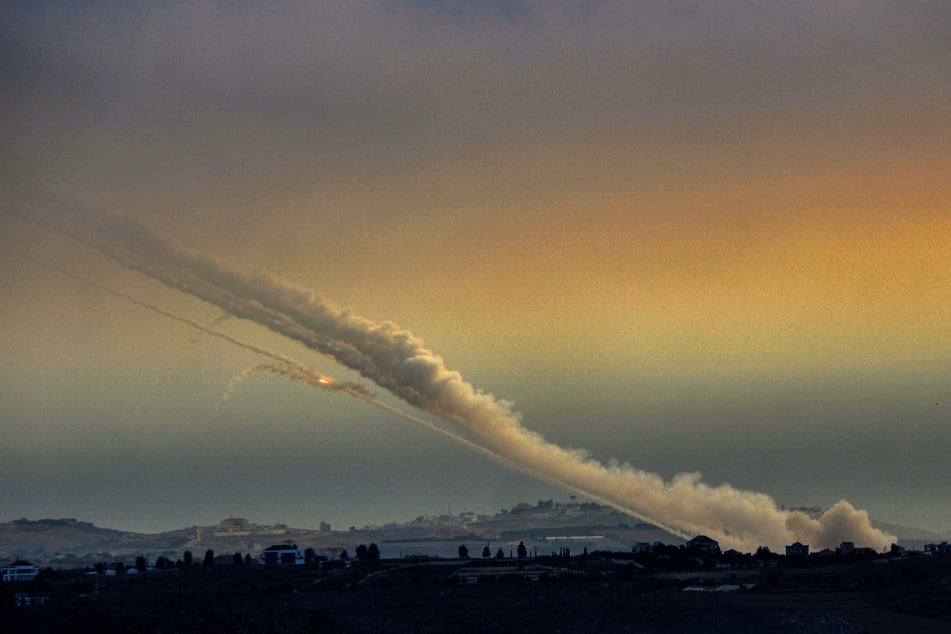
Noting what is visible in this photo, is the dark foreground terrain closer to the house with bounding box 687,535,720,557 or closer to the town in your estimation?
the town

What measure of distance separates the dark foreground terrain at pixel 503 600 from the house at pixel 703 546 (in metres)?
22.8

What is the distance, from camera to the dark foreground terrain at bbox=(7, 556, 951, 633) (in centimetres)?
9525

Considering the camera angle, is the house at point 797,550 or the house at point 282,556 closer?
the house at point 797,550

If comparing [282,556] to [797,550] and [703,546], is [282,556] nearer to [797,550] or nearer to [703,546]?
[703,546]

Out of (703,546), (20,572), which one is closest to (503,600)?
(703,546)

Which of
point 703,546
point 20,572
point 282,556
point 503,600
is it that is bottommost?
point 503,600

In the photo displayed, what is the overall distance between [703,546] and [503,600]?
60.5 metres

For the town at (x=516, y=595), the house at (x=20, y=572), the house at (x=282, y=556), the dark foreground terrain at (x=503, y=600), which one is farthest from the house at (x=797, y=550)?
the house at (x=20, y=572)

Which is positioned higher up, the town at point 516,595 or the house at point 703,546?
the house at point 703,546

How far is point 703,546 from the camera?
165 meters

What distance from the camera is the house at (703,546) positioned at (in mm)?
159000

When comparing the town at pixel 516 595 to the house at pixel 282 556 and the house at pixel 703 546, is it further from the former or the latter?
the house at pixel 282 556

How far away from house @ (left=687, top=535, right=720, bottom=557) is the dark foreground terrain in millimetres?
22770

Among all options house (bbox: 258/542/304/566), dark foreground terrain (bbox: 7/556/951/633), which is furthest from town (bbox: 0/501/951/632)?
house (bbox: 258/542/304/566)
